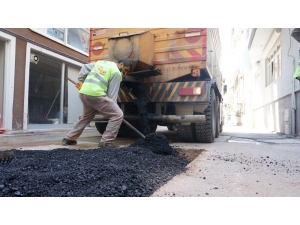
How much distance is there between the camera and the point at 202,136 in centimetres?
447

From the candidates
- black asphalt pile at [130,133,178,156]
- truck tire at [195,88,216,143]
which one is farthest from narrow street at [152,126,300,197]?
truck tire at [195,88,216,143]

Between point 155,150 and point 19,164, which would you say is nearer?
point 19,164

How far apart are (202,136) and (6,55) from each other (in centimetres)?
600

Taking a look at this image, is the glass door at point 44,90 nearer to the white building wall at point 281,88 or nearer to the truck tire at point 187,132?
the truck tire at point 187,132

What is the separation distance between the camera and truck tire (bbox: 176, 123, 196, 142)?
14.4 ft

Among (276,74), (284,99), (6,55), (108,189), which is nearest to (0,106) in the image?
(6,55)

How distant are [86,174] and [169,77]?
2825 millimetres

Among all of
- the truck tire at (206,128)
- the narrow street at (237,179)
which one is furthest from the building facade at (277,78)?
the narrow street at (237,179)

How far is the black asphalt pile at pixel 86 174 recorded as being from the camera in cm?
153

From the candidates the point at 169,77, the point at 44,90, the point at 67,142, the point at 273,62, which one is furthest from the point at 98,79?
the point at 273,62

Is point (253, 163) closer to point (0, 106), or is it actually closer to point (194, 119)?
point (194, 119)

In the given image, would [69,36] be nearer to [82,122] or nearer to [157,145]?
[82,122]

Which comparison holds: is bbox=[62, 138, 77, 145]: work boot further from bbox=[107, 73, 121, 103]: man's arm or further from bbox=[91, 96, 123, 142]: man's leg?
bbox=[107, 73, 121, 103]: man's arm

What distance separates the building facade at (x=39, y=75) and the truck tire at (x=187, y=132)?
4.99 meters
